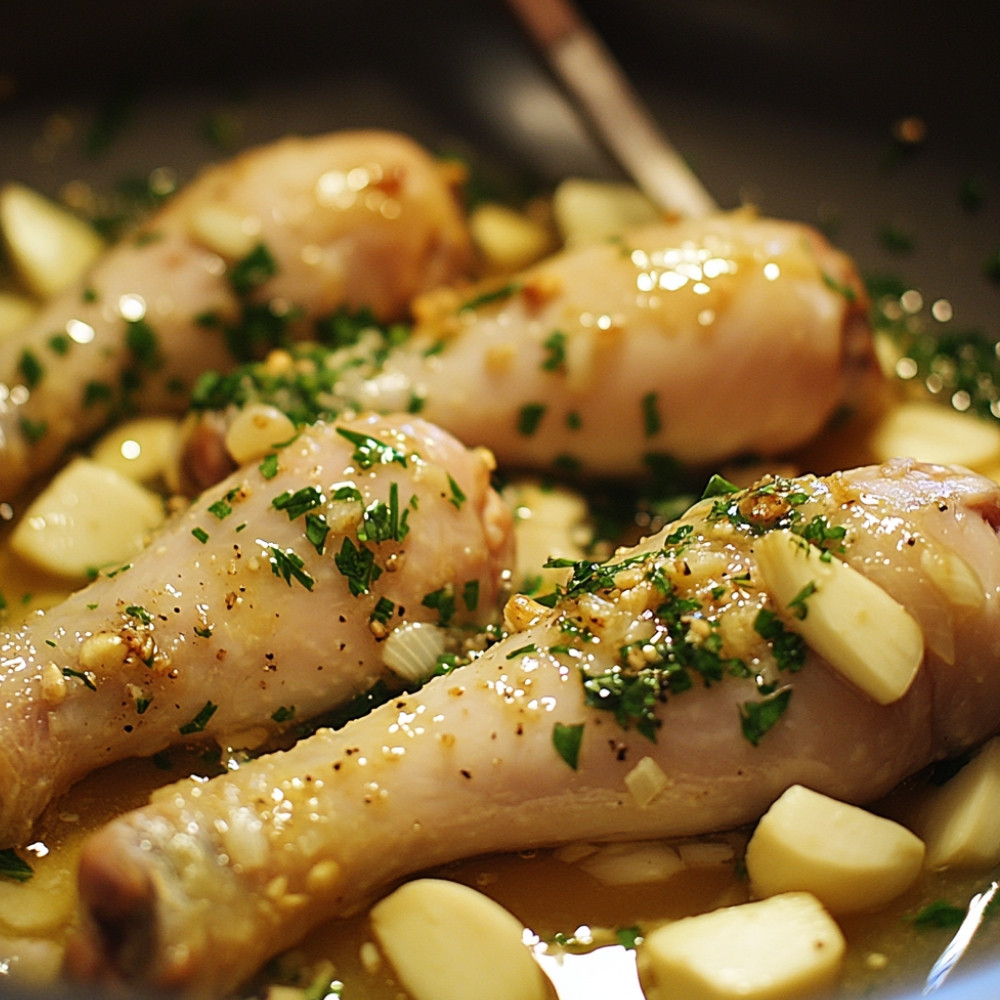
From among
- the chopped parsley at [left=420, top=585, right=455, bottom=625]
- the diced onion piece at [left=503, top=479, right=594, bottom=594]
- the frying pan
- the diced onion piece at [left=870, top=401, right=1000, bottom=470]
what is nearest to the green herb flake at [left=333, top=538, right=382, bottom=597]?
the chopped parsley at [left=420, top=585, right=455, bottom=625]

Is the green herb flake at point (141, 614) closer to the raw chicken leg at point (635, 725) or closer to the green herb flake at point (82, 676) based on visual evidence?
the green herb flake at point (82, 676)

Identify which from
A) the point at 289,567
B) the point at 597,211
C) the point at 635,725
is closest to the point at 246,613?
the point at 289,567

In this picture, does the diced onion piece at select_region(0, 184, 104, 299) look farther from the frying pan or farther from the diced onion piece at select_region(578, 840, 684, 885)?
the diced onion piece at select_region(578, 840, 684, 885)

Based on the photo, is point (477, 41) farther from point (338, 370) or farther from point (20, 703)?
point (20, 703)

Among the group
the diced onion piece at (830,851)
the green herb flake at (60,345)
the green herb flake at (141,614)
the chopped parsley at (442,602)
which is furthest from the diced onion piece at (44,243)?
the diced onion piece at (830,851)

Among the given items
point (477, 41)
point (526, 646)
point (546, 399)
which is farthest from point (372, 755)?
point (477, 41)

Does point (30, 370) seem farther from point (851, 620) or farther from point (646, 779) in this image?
point (851, 620)
